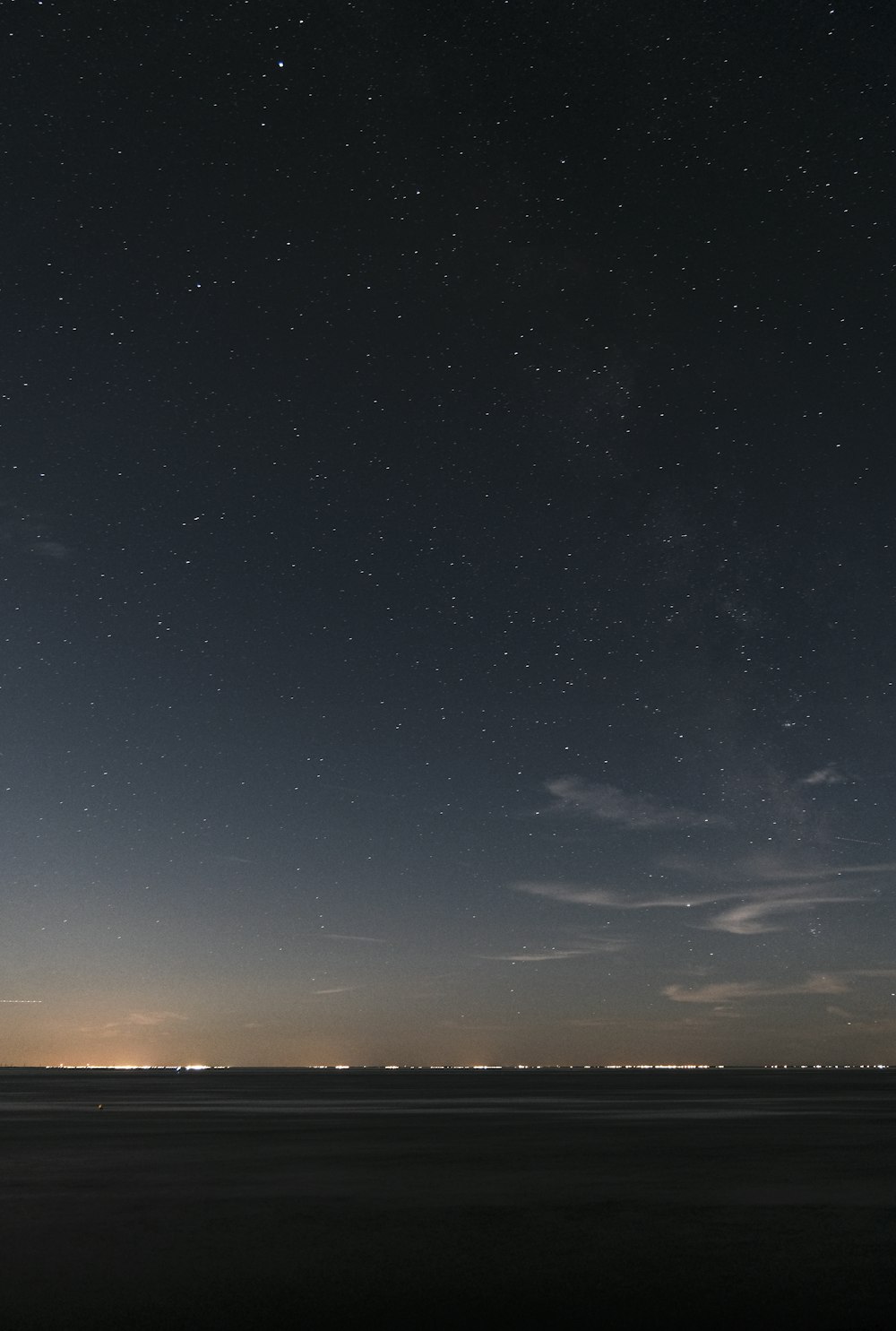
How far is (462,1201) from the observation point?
2695 centimetres

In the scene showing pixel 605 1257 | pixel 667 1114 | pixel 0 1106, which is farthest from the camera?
pixel 0 1106

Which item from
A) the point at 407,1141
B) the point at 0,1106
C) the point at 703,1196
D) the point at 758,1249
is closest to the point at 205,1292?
the point at 758,1249

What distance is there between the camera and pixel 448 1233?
72.9ft

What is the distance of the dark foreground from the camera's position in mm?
16203

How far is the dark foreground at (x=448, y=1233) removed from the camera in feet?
53.2

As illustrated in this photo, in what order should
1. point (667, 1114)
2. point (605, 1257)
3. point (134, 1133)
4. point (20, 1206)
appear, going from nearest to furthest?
point (605, 1257) → point (20, 1206) → point (134, 1133) → point (667, 1114)

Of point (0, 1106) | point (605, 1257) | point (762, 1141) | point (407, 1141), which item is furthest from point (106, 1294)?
point (0, 1106)

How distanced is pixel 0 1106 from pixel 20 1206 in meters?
67.8

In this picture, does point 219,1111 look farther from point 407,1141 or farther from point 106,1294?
point 106,1294

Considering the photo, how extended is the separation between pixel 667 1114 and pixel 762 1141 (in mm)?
29058

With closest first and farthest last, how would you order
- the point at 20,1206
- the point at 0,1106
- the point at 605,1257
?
the point at 605,1257 → the point at 20,1206 → the point at 0,1106

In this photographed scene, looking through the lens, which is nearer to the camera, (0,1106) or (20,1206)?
(20,1206)

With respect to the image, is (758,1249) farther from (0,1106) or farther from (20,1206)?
(0,1106)

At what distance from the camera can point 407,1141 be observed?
155ft
